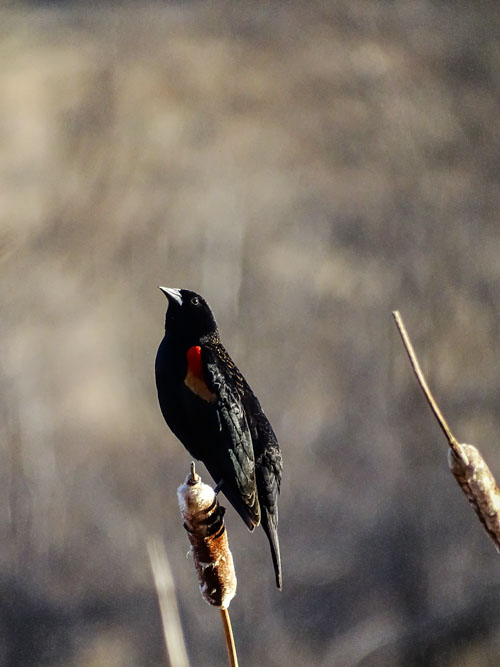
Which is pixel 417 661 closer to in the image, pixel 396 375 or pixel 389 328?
pixel 396 375

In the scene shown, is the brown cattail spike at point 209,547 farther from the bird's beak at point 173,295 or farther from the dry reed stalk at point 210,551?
the bird's beak at point 173,295

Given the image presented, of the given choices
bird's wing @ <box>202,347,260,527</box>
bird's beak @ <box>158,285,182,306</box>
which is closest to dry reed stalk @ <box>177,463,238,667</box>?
bird's wing @ <box>202,347,260,527</box>

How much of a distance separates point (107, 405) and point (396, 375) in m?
1.07

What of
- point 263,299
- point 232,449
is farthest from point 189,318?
point 263,299

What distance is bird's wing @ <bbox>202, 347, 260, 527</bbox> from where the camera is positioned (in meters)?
1.06

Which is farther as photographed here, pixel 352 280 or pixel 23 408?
pixel 352 280

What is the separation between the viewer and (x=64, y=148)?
274 centimetres

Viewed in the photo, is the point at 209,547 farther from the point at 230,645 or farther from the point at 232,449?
the point at 232,449

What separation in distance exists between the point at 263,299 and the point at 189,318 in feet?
5.44

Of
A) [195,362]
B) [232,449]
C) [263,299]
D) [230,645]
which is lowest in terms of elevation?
[230,645]

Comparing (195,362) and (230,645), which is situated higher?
(195,362)

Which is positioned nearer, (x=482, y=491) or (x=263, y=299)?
(x=482, y=491)

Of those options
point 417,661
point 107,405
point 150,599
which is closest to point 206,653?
point 150,599

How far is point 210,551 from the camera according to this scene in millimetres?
781
